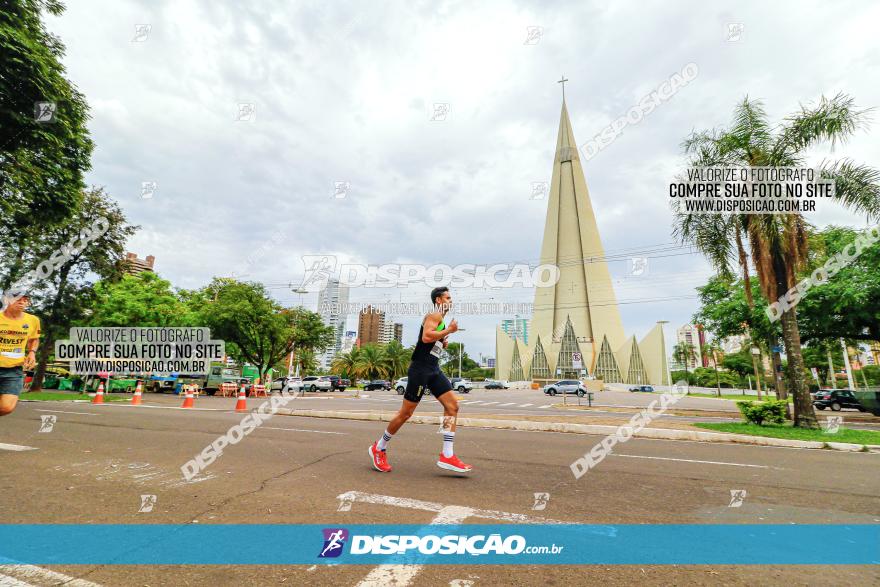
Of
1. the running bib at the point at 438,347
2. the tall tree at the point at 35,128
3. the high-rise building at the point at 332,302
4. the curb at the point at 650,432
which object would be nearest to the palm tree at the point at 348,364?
the high-rise building at the point at 332,302

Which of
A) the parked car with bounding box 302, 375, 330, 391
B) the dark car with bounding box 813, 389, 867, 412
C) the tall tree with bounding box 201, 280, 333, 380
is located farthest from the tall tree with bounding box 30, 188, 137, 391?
the dark car with bounding box 813, 389, 867, 412

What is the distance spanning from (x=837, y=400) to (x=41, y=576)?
36144 millimetres

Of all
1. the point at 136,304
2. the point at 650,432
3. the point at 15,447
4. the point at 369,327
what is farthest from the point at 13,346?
the point at 369,327

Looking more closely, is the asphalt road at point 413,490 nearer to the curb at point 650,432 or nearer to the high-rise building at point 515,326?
the curb at point 650,432

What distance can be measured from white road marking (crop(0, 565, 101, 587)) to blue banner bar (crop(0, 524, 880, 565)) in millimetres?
73

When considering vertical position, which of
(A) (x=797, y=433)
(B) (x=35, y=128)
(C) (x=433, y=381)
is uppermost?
(B) (x=35, y=128)

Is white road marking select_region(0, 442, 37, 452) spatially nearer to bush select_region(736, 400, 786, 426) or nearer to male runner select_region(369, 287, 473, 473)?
male runner select_region(369, 287, 473, 473)

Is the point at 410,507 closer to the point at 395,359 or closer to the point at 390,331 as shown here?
the point at 395,359

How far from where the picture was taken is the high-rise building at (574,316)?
7681cm

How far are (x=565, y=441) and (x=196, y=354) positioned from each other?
31.0 meters

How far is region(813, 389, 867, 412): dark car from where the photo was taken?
977 inches

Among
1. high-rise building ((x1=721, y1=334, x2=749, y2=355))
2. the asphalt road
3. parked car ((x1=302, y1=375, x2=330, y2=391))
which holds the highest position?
high-rise building ((x1=721, y1=334, x2=749, y2=355))

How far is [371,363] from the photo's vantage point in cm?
5838

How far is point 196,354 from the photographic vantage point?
101 ft
